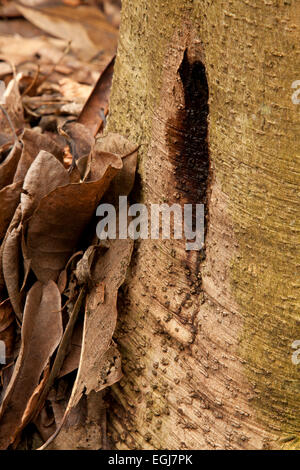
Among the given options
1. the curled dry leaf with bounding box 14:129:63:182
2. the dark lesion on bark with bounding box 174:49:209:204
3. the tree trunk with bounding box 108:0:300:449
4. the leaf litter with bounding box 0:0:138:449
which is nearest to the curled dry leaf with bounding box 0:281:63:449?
the leaf litter with bounding box 0:0:138:449

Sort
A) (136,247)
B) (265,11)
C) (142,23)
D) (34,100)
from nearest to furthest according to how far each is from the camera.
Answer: (265,11)
(142,23)
(136,247)
(34,100)

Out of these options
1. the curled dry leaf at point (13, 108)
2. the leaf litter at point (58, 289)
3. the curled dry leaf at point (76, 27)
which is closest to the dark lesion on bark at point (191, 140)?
the leaf litter at point (58, 289)

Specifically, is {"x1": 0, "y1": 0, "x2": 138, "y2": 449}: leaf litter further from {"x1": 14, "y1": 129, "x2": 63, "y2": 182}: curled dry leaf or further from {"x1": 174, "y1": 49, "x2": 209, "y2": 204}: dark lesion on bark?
{"x1": 174, "y1": 49, "x2": 209, "y2": 204}: dark lesion on bark

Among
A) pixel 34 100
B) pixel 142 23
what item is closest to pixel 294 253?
pixel 142 23

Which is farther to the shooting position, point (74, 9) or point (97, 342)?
point (74, 9)

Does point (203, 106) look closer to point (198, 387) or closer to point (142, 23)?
point (142, 23)

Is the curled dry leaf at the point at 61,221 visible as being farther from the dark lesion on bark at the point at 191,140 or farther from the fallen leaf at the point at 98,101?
the fallen leaf at the point at 98,101
